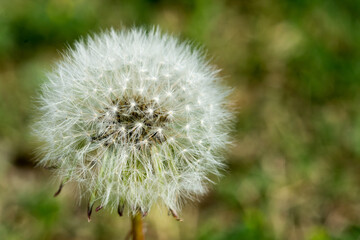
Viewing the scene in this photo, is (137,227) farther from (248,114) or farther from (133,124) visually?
(248,114)

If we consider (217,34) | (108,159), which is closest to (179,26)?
(217,34)

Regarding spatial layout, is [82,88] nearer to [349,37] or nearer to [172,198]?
[172,198]

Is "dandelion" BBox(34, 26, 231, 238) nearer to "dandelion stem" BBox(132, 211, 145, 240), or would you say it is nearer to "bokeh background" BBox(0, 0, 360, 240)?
"dandelion stem" BBox(132, 211, 145, 240)

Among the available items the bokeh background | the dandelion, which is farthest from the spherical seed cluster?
the bokeh background

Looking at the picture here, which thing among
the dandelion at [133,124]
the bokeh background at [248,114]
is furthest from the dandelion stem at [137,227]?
the bokeh background at [248,114]

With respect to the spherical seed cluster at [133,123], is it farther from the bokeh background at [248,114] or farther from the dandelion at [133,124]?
the bokeh background at [248,114]

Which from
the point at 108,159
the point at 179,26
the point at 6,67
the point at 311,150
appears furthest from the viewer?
the point at 179,26

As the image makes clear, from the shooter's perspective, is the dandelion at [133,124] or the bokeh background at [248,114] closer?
the dandelion at [133,124]
